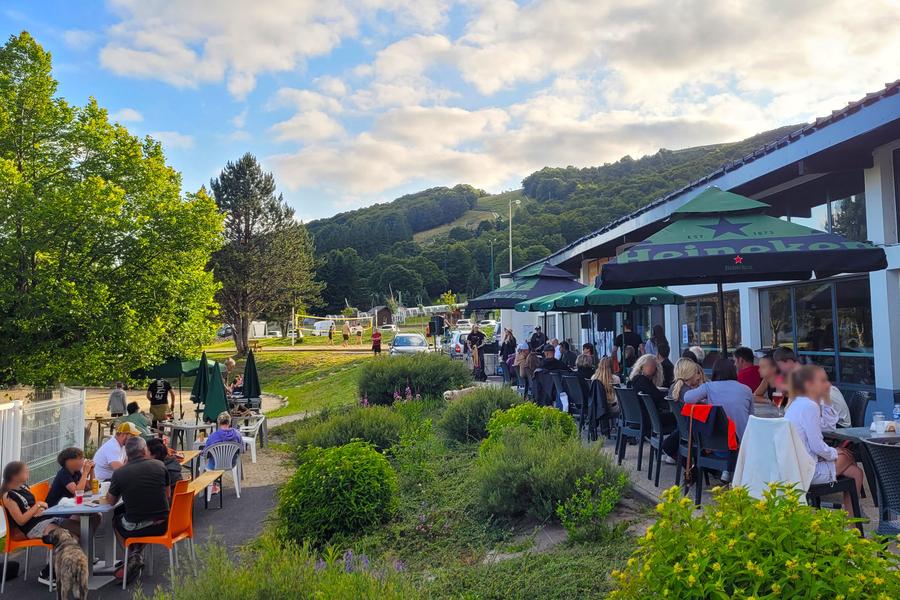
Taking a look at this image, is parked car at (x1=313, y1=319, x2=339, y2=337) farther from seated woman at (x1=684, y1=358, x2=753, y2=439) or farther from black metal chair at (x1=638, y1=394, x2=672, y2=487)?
seated woman at (x1=684, y1=358, x2=753, y2=439)

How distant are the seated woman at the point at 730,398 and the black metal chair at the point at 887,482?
1.50 meters

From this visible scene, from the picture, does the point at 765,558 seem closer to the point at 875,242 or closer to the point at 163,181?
the point at 875,242

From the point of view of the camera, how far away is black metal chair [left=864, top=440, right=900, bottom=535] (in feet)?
14.0

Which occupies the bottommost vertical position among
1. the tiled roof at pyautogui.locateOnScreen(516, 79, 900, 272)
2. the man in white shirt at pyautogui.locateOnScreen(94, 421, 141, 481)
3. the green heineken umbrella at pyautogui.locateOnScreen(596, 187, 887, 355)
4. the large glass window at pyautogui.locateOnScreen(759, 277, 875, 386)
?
the man in white shirt at pyautogui.locateOnScreen(94, 421, 141, 481)

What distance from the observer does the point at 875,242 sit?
9047 mm

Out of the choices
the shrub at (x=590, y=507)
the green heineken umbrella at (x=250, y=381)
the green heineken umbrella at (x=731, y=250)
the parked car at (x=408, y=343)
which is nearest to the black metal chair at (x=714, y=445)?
the shrub at (x=590, y=507)

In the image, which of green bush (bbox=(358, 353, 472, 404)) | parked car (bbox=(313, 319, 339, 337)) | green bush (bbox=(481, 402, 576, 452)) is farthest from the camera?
parked car (bbox=(313, 319, 339, 337))

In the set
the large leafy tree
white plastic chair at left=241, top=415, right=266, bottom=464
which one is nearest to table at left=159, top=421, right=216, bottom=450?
white plastic chair at left=241, top=415, right=266, bottom=464

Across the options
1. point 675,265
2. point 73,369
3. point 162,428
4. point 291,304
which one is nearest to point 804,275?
point 675,265

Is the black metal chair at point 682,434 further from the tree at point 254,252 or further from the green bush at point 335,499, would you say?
the tree at point 254,252

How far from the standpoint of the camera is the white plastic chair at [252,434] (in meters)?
12.9

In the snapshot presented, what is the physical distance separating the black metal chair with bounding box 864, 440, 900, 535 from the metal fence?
10.0m

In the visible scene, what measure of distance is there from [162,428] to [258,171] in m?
35.6

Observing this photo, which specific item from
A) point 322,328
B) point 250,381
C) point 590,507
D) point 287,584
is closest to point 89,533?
point 287,584
